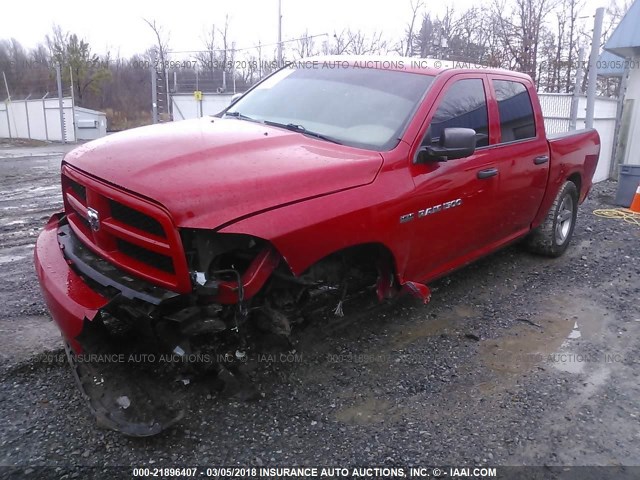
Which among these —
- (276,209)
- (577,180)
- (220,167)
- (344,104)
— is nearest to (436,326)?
(344,104)

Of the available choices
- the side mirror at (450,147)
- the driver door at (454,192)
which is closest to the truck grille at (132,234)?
the driver door at (454,192)

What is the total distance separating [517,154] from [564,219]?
1.74 metres

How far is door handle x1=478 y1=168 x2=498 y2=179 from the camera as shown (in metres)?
3.87

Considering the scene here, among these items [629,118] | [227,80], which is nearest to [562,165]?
[629,118]

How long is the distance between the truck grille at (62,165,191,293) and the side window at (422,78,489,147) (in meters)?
1.87

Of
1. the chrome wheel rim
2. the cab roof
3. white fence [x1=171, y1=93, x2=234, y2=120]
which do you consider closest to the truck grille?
the cab roof

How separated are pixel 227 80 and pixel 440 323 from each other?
22.4 meters

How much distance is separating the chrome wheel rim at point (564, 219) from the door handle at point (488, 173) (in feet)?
5.80

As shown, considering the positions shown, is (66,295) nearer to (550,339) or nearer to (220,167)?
(220,167)

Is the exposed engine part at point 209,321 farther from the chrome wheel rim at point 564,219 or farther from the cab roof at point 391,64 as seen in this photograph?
the chrome wheel rim at point 564,219

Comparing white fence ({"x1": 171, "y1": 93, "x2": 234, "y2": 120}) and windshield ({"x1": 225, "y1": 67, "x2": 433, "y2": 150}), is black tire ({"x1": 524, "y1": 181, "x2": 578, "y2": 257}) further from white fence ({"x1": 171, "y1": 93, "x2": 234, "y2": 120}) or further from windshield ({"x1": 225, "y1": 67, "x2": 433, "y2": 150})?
white fence ({"x1": 171, "y1": 93, "x2": 234, "y2": 120})

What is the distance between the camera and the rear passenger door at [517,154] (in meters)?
4.23

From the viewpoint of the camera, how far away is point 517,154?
436cm

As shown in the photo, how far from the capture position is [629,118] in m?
11.1
